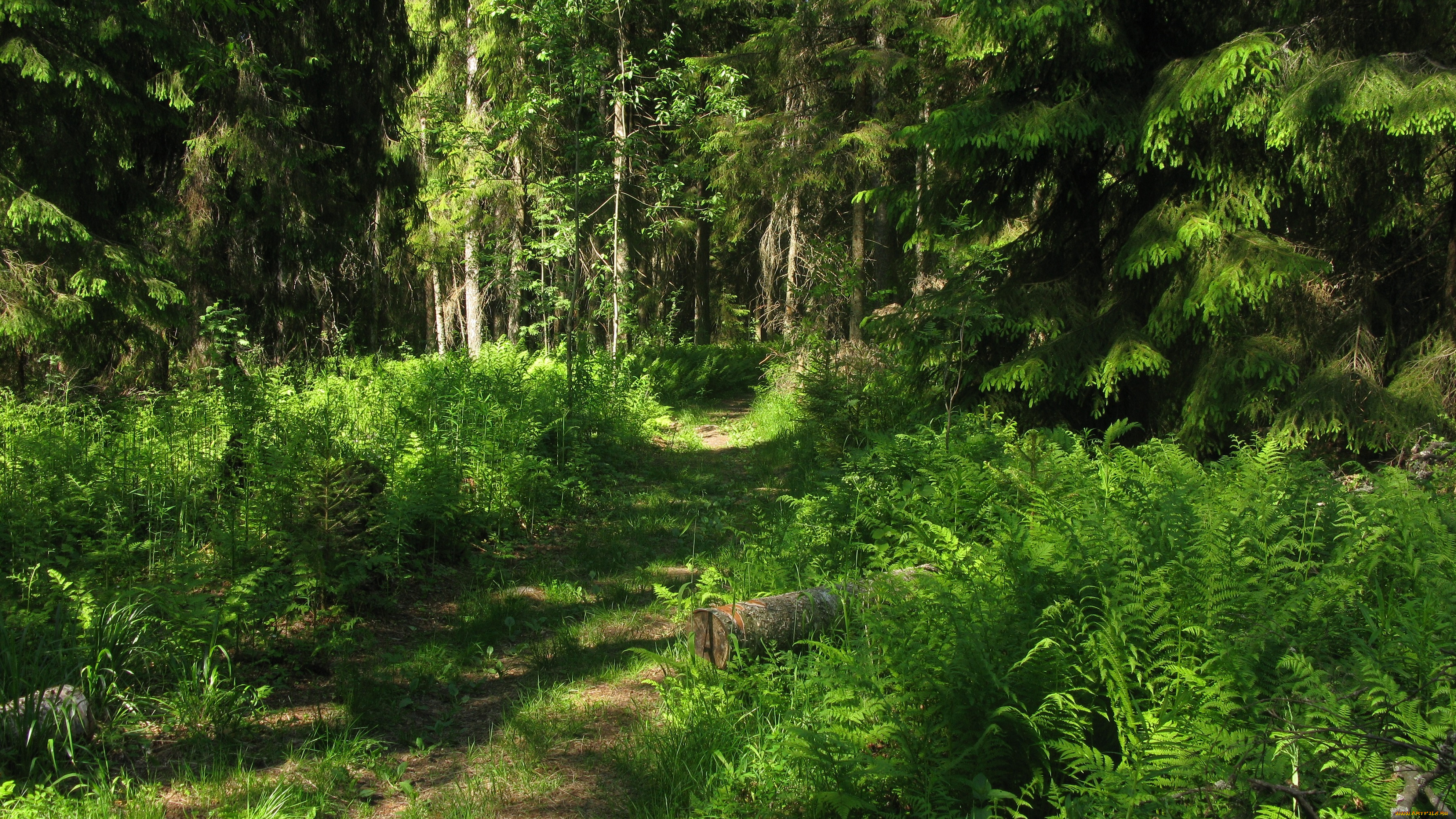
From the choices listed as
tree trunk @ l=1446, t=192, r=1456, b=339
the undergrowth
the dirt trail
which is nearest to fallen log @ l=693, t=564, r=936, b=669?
the undergrowth

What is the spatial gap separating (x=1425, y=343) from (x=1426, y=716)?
569 centimetres

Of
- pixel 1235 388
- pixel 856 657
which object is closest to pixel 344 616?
pixel 856 657

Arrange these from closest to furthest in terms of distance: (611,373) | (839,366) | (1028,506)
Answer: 1. (1028,506)
2. (839,366)
3. (611,373)

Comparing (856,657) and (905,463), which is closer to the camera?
(856,657)

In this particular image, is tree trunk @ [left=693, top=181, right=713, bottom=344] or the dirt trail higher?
tree trunk @ [left=693, top=181, right=713, bottom=344]

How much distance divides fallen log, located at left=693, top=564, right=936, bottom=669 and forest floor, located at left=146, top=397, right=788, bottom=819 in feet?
1.24

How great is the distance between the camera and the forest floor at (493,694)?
356 centimetres

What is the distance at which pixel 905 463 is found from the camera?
6.44 metres

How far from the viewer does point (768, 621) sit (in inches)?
179

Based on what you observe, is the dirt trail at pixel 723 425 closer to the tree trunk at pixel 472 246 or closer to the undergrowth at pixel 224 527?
the undergrowth at pixel 224 527

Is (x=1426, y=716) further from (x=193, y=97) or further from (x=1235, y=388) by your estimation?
(x=193, y=97)

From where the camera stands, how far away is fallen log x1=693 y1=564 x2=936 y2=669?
14.7 feet

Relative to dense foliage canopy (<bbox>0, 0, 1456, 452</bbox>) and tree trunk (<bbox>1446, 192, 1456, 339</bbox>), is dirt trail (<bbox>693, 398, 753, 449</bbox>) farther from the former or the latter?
tree trunk (<bbox>1446, 192, 1456, 339</bbox>)

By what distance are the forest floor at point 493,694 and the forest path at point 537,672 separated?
1 centimetres
